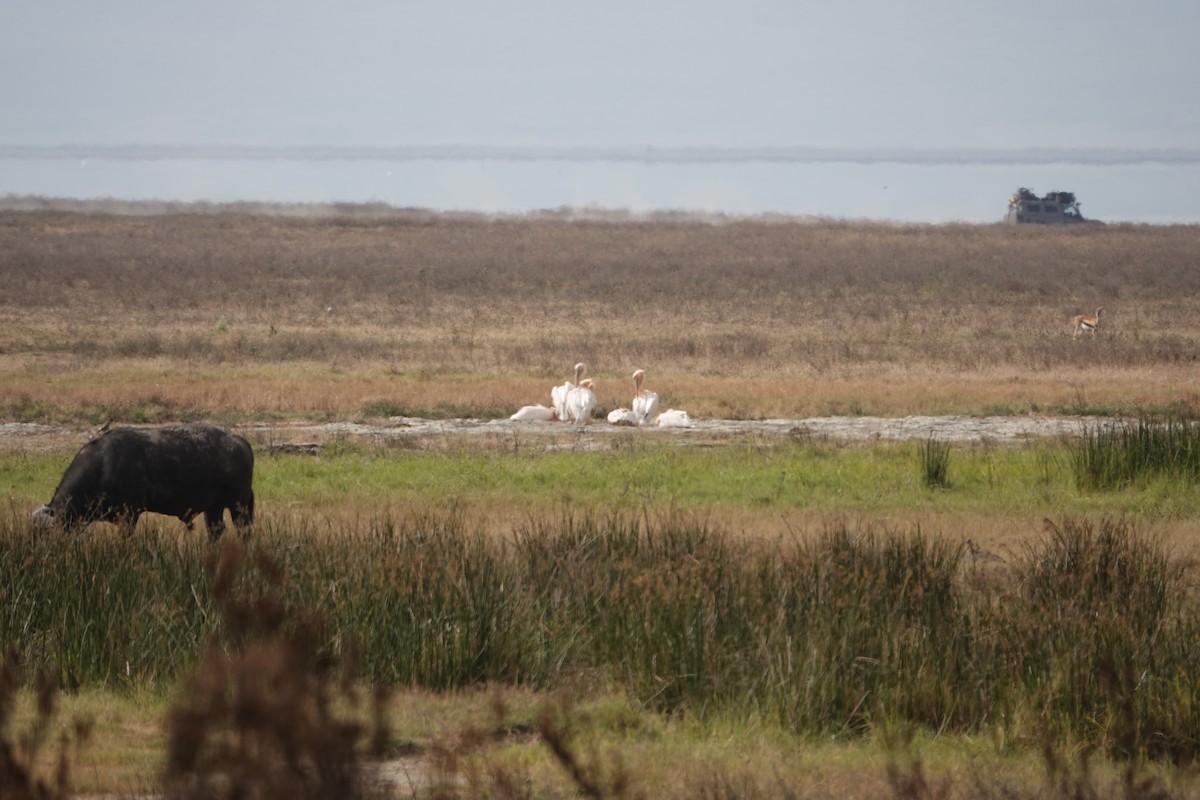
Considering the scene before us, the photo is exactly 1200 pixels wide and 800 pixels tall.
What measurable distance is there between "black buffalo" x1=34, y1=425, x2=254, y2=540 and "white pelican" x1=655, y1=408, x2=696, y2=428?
10.1 m

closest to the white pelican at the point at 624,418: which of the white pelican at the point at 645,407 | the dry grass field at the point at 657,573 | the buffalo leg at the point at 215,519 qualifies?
the white pelican at the point at 645,407

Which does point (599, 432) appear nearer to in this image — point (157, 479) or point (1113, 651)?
point (157, 479)

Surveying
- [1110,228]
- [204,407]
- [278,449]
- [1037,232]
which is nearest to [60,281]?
[204,407]

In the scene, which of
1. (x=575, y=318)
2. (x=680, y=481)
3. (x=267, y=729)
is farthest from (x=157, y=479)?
(x=575, y=318)

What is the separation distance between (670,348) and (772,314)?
10.7m

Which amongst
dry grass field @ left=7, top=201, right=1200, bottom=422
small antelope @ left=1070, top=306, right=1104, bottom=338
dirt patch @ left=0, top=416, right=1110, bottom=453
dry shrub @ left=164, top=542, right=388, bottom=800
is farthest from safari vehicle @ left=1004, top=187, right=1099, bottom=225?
dry shrub @ left=164, top=542, right=388, bottom=800

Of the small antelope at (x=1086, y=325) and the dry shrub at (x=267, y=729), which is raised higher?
the dry shrub at (x=267, y=729)

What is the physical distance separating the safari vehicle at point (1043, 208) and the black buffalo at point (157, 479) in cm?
8273

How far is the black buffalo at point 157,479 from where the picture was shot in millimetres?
11195

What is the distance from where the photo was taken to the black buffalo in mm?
11195

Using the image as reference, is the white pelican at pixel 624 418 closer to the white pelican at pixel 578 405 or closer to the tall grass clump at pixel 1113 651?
the white pelican at pixel 578 405

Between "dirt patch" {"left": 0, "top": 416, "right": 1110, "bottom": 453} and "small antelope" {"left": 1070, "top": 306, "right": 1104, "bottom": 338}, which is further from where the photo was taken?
"small antelope" {"left": 1070, "top": 306, "right": 1104, "bottom": 338}

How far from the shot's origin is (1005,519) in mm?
13820

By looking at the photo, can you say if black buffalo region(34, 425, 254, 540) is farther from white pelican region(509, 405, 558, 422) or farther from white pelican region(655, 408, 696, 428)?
white pelican region(655, 408, 696, 428)
